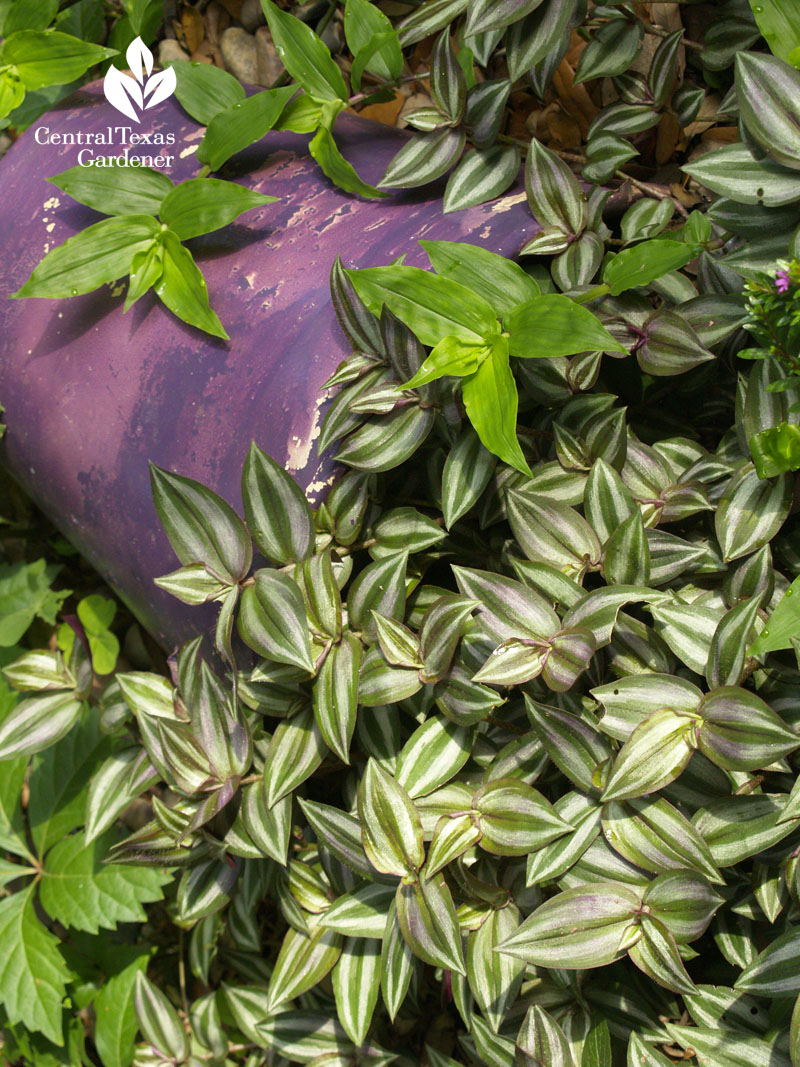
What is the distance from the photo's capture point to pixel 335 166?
0.98 metres

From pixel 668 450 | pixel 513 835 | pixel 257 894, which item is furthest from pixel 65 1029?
pixel 668 450

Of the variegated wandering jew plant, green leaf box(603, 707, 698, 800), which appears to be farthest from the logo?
green leaf box(603, 707, 698, 800)

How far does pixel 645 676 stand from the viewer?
765 mm

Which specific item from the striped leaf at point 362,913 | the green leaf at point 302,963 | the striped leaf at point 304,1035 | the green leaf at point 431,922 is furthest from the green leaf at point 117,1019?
the green leaf at point 431,922

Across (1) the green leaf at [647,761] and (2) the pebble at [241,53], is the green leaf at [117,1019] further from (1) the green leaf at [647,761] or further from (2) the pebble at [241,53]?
(2) the pebble at [241,53]

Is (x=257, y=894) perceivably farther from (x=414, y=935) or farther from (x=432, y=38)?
(x=432, y=38)

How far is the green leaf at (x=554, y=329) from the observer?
768mm

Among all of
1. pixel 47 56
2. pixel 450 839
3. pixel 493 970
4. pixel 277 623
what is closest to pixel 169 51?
pixel 47 56

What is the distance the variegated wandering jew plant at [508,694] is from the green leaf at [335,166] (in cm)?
18

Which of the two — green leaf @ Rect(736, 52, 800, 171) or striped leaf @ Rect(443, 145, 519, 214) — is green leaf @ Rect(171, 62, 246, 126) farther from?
green leaf @ Rect(736, 52, 800, 171)

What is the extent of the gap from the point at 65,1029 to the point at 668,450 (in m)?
1.26

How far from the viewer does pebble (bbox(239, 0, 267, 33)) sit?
1.50 meters

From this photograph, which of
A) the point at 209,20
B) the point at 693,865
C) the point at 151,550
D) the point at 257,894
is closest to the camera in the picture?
the point at 693,865

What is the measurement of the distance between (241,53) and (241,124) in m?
0.64
